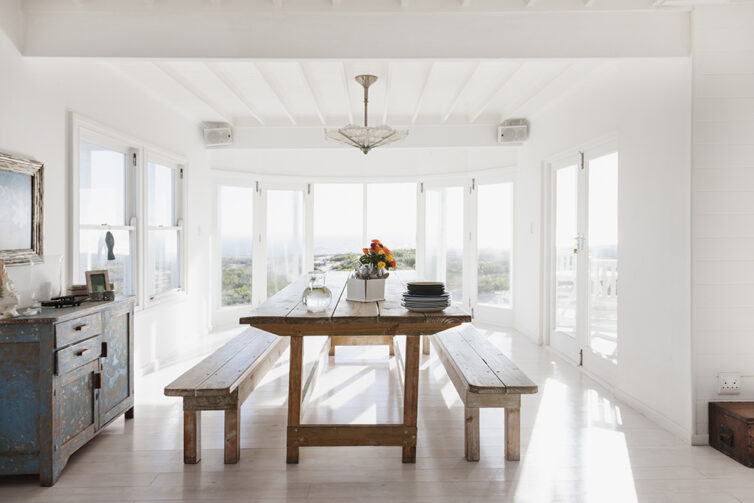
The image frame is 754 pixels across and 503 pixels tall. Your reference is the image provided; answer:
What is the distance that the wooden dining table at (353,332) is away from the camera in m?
2.44

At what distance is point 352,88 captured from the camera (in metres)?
4.72

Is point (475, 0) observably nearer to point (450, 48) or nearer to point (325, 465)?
point (450, 48)

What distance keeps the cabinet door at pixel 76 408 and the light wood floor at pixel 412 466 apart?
157mm

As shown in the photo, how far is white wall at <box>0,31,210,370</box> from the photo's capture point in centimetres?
288

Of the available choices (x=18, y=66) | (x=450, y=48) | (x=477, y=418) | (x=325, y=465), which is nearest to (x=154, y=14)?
(x=18, y=66)

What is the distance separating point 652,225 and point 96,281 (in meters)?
3.81

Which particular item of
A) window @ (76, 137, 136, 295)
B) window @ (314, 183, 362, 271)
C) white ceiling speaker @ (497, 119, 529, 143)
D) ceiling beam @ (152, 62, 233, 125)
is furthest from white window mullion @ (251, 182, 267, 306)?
white ceiling speaker @ (497, 119, 529, 143)

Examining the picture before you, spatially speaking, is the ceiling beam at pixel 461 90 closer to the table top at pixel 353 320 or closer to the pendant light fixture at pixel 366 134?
the pendant light fixture at pixel 366 134

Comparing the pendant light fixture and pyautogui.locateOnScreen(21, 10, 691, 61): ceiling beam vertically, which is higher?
pyautogui.locateOnScreen(21, 10, 691, 61): ceiling beam

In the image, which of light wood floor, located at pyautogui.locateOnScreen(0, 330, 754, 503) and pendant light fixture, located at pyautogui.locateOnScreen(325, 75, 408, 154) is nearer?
light wood floor, located at pyautogui.locateOnScreen(0, 330, 754, 503)

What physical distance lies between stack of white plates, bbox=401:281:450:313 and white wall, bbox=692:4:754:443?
1.65 metres

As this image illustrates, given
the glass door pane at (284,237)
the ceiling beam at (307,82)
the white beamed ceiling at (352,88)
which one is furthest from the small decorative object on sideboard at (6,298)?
the glass door pane at (284,237)

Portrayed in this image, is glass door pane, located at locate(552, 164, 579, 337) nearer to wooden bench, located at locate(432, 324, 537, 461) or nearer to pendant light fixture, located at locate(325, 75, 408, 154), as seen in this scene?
pendant light fixture, located at locate(325, 75, 408, 154)

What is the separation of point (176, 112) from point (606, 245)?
460 centimetres
